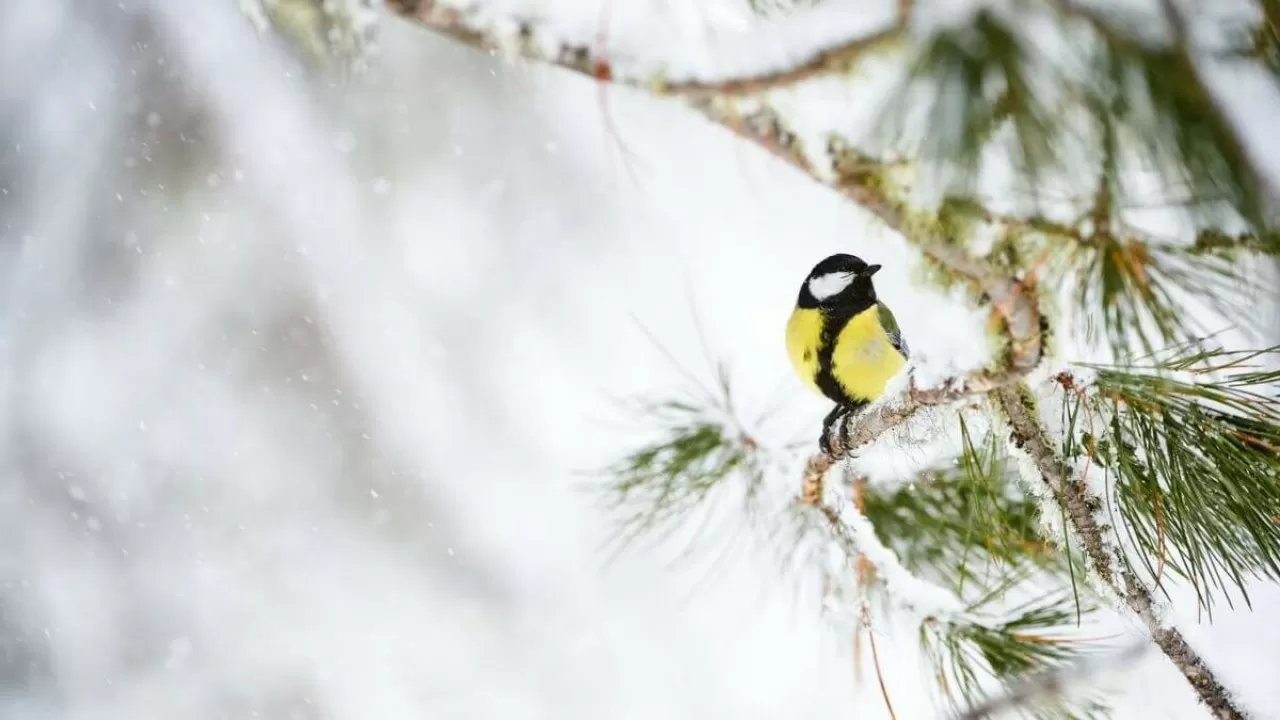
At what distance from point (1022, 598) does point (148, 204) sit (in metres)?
1.97

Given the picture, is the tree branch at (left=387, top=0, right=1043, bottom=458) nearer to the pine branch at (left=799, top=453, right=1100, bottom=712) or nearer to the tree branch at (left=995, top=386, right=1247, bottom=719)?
the tree branch at (left=995, top=386, right=1247, bottom=719)

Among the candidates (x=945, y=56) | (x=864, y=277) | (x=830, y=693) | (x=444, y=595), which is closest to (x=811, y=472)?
(x=864, y=277)

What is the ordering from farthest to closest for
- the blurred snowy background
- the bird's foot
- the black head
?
the blurred snowy background < the black head < the bird's foot

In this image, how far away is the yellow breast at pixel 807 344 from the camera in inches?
25.1

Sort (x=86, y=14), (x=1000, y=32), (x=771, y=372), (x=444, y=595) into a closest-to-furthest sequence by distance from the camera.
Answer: (x=1000, y=32)
(x=771, y=372)
(x=86, y=14)
(x=444, y=595)

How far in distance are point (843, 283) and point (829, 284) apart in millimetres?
17

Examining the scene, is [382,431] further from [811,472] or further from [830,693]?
[811,472]

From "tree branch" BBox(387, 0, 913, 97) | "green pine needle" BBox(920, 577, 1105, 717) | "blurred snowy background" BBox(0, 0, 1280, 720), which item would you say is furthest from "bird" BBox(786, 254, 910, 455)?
"blurred snowy background" BBox(0, 0, 1280, 720)

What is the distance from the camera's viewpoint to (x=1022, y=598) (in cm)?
58

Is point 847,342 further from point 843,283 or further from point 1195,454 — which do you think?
point 1195,454

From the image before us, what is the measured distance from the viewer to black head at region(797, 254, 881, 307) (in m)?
0.62

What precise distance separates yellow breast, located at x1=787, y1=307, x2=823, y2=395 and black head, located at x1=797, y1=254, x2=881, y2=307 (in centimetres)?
1

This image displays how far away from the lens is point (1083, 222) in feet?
1.13

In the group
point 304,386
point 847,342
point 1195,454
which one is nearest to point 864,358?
point 847,342
